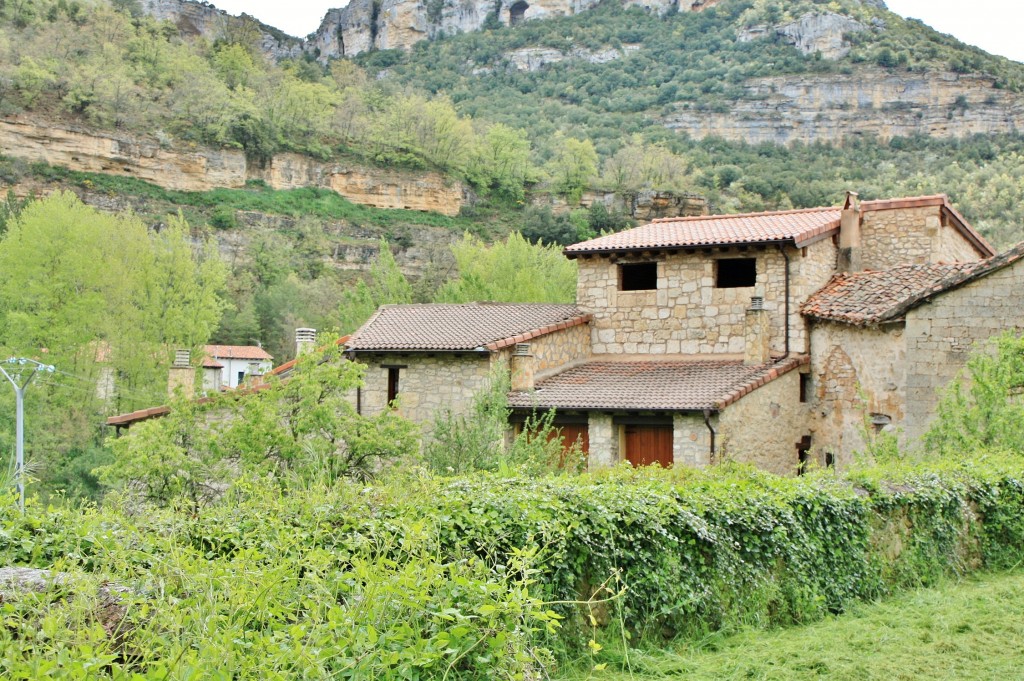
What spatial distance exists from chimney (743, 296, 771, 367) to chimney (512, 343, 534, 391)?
4.15 meters

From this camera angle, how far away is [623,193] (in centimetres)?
7125

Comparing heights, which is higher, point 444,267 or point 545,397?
point 444,267

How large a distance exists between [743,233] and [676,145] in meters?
69.8

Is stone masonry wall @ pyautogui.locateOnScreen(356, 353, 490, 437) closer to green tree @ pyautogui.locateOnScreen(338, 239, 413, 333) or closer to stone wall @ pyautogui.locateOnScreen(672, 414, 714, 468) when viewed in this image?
stone wall @ pyautogui.locateOnScreen(672, 414, 714, 468)

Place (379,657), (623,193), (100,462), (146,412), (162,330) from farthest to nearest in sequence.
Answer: (623,193), (162,330), (100,462), (146,412), (379,657)

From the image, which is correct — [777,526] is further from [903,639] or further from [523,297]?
[523,297]

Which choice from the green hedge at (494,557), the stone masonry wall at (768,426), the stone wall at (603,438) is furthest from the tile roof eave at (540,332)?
the green hedge at (494,557)

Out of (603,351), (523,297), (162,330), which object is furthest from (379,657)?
(162,330)

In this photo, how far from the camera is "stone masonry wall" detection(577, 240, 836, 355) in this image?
18484 millimetres

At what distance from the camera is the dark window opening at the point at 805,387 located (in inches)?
712

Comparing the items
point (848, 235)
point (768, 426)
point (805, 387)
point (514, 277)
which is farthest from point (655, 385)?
point (514, 277)

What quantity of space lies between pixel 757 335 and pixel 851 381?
6.67 feet

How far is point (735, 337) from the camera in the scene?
1889 centimetres

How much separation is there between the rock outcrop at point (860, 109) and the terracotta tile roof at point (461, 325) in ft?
218
